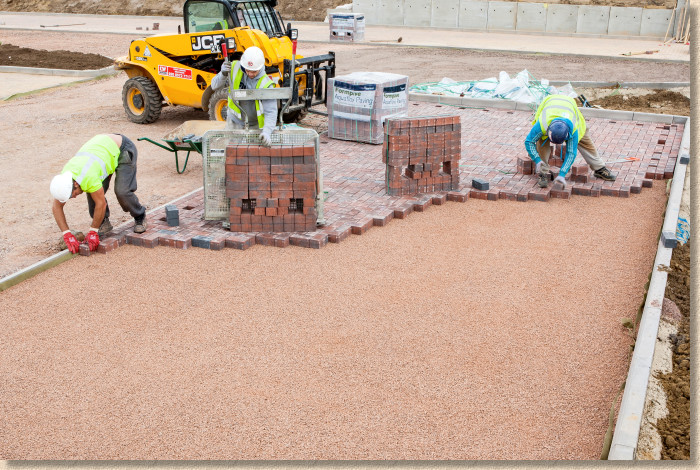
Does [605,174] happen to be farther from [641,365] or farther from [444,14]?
[444,14]

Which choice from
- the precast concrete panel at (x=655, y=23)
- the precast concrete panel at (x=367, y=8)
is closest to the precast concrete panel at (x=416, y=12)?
the precast concrete panel at (x=367, y=8)

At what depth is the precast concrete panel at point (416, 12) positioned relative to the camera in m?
32.9

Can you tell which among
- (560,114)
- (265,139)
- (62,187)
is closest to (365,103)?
(560,114)

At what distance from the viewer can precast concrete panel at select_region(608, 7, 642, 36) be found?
97.9 ft

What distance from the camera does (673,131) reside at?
13.9 metres

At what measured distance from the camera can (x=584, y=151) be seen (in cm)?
1051

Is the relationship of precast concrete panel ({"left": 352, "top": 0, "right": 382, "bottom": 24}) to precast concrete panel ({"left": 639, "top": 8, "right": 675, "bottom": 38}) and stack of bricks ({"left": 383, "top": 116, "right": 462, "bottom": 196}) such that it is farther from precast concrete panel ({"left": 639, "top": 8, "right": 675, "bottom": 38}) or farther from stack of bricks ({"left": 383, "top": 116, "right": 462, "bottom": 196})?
stack of bricks ({"left": 383, "top": 116, "right": 462, "bottom": 196})

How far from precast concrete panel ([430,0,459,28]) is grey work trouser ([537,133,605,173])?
2356cm

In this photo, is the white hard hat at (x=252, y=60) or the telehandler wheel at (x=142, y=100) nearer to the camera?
the white hard hat at (x=252, y=60)

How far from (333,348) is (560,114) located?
5.23 m

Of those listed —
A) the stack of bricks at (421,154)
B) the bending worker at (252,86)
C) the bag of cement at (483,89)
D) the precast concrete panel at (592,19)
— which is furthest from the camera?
the precast concrete panel at (592,19)

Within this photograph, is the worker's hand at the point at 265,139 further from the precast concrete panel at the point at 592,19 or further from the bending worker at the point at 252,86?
the precast concrete panel at the point at 592,19

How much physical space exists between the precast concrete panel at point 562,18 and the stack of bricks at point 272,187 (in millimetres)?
25295

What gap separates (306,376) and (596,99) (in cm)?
1361
